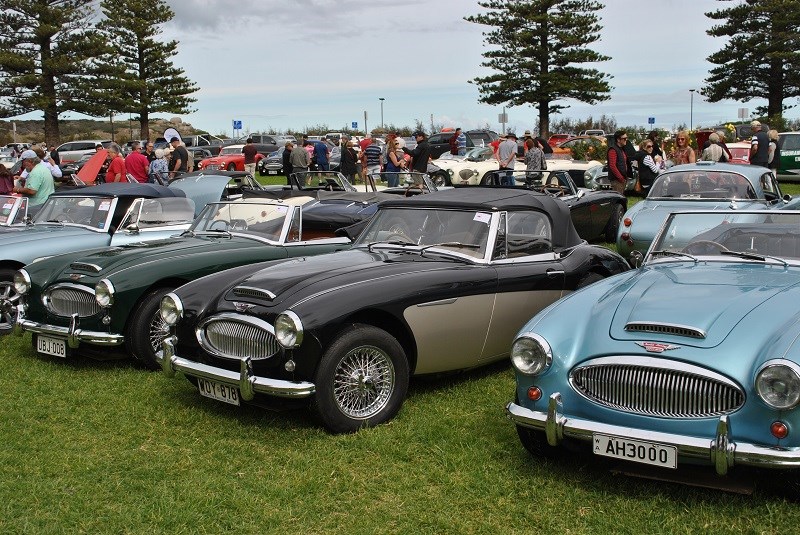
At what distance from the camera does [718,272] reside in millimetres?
5258

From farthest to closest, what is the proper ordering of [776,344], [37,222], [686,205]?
[686,205] < [37,222] < [776,344]

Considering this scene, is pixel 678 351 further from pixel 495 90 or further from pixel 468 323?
pixel 495 90

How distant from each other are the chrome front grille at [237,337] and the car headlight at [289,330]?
0.23ft

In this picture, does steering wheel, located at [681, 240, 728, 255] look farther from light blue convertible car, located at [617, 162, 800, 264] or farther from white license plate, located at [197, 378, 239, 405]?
light blue convertible car, located at [617, 162, 800, 264]

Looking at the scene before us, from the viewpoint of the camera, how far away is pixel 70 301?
23.9ft

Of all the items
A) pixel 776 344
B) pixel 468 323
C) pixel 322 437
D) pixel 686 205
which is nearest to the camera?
pixel 776 344

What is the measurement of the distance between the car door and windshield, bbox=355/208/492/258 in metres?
0.16

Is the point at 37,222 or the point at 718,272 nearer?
the point at 718,272

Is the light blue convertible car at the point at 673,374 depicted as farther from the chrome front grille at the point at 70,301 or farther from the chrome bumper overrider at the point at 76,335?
the chrome front grille at the point at 70,301

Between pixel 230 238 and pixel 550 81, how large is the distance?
112 ft

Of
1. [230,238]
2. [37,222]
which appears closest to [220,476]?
[230,238]

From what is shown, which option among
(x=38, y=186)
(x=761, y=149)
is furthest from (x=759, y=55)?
(x=38, y=186)

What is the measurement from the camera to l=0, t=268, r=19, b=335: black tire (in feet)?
28.2

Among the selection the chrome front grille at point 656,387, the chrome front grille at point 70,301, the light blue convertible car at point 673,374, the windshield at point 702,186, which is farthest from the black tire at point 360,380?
the windshield at point 702,186
